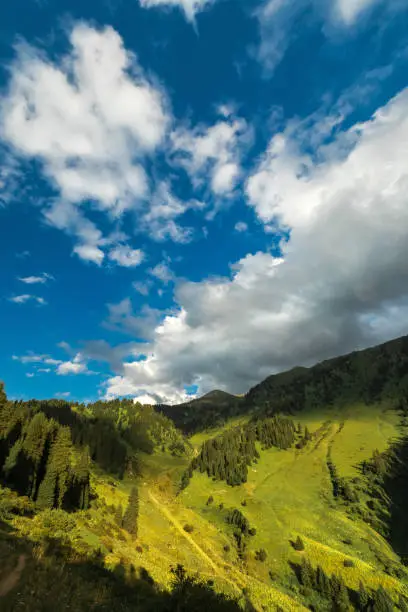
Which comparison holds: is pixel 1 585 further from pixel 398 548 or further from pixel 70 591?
pixel 398 548

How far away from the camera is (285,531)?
106500 mm

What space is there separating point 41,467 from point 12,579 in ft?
164

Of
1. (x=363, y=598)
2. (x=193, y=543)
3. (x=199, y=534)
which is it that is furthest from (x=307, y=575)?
(x=199, y=534)

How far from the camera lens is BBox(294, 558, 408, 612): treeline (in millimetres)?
69188

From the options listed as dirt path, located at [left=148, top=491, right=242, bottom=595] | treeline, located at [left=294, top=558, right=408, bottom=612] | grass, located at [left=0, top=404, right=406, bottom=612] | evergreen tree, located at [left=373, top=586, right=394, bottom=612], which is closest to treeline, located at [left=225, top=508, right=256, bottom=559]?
grass, located at [left=0, top=404, right=406, bottom=612]

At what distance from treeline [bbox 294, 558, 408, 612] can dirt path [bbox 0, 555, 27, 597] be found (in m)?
73.8

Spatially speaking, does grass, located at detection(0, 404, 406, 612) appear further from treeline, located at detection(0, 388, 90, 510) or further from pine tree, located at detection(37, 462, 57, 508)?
pine tree, located at detection(37, 462, 57, 508)

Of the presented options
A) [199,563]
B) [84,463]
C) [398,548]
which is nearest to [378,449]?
[398,548]

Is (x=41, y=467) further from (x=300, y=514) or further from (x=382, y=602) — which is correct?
(x=300, y=514)

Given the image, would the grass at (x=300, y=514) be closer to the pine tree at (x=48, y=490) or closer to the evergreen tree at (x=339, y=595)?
the evergreen tree at (x=339, y=595)

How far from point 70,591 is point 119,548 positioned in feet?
110

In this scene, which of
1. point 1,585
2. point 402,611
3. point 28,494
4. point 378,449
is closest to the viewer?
point 1,585

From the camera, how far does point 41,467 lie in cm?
6900

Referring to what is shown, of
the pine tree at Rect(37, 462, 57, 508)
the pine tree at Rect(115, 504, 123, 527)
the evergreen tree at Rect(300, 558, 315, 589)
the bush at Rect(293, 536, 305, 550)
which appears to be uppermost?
the pine tree at Rect(37, 462, 57, 508)
